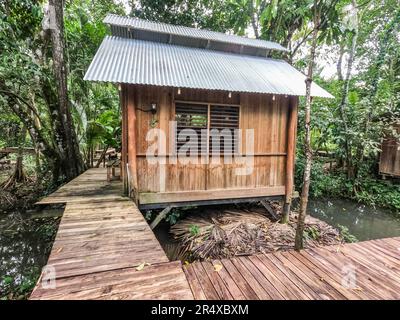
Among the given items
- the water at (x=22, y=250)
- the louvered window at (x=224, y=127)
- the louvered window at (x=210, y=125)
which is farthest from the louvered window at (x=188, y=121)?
the water at (x=22, y=250)

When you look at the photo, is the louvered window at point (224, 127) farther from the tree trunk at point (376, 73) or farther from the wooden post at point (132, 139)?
the tree trunk at point (376, 73)

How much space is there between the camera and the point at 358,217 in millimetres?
7371

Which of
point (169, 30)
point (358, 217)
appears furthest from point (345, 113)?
point (169, 30)

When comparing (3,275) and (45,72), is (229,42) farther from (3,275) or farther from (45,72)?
(3,275)

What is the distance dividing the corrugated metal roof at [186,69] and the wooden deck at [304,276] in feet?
10.5

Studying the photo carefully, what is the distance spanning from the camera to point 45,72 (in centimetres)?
642

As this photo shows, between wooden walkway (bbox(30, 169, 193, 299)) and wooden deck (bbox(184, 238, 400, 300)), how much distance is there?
1.63 ft

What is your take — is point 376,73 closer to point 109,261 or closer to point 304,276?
point 304,276

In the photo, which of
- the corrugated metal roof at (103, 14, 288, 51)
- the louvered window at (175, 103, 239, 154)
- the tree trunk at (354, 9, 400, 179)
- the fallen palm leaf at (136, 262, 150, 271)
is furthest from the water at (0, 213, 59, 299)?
the tree trunk at (354, 9, 400, 179)

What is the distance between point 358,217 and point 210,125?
20.1 feet

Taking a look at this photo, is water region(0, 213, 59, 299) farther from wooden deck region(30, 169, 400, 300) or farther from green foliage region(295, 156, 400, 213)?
green foliage region(295, 156, 400, 213)

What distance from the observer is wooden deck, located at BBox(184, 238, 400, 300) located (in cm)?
227

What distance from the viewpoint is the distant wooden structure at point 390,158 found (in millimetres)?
8383

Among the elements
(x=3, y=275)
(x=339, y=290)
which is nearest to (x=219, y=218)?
(x=339, y=290)
